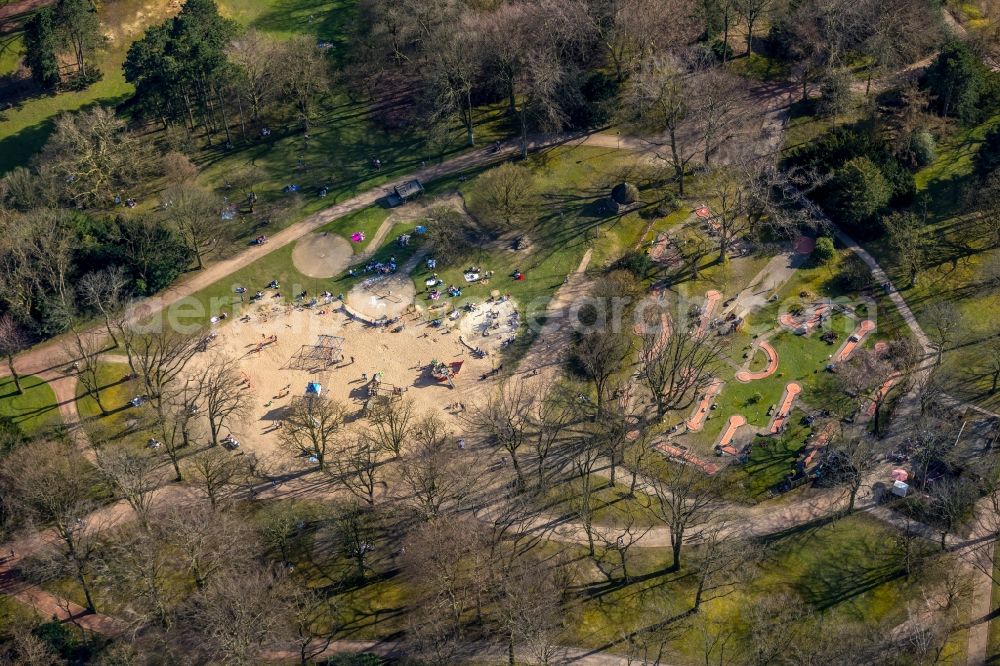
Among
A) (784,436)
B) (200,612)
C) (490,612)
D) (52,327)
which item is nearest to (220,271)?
(52,327)

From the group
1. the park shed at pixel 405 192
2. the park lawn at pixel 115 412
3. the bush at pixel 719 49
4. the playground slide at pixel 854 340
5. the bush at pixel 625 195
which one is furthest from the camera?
the bush at pixel 719 49

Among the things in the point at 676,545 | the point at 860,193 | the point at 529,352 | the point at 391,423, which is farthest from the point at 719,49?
the point at 676,545

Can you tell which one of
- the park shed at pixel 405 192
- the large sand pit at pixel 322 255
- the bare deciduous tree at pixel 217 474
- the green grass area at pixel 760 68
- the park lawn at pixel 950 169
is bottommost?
the bare deciduous tree at pixel 217 474

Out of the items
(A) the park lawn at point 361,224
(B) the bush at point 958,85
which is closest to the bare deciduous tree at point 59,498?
(A) the park lawn at point 361,224

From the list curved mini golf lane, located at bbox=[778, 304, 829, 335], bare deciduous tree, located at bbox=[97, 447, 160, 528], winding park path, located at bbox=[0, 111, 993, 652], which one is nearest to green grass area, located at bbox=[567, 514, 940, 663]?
winding park path, located at bbox=[0, 111, 993, 652]

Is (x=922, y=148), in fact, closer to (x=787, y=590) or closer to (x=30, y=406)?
(x=787, y=590)

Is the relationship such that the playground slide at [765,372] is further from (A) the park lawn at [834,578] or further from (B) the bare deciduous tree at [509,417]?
(B) the bare deciduous tree at [509,417]
